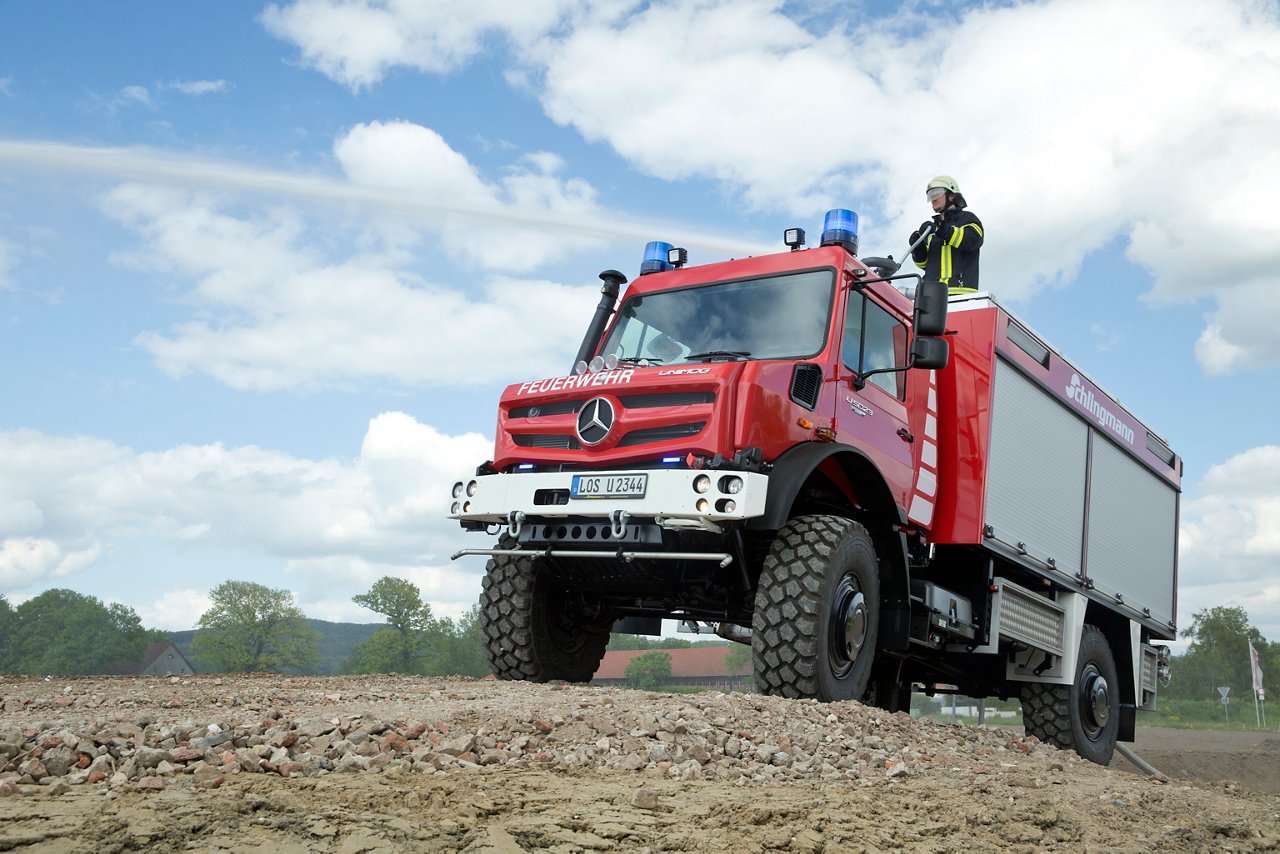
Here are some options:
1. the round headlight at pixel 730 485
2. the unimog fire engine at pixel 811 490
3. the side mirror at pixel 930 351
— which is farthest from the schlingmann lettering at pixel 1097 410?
the round headlight at pixel 730 485

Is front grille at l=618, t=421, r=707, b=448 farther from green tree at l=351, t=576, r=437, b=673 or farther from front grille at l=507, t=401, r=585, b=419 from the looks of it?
green tree at l=351, t=576, r=437, b=673

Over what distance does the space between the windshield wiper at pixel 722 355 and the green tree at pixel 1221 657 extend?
86955mm

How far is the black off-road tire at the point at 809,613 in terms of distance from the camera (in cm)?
714

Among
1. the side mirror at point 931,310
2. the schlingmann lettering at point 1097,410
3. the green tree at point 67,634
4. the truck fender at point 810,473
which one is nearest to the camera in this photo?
the truck fender at point 810,473

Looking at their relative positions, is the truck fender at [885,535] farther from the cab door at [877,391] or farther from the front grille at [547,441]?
the front grille at [547,441]

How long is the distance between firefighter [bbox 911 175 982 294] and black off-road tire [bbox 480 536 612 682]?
426 centimetres

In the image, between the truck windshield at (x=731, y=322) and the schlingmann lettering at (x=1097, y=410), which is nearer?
the truck windshield at (x=731, y=322)

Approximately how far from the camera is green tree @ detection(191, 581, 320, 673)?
3884cm

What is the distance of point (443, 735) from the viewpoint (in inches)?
204

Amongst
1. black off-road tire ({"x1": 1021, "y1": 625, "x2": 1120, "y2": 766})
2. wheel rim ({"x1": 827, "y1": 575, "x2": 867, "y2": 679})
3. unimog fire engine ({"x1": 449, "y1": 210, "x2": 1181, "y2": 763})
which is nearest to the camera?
unimog fire engine ({"x1": 449, "y1": 210, "x2": 1181, "y2": 763})

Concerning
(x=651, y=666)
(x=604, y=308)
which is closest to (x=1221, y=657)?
(x=651, y=666)

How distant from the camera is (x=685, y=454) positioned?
720 centimetres

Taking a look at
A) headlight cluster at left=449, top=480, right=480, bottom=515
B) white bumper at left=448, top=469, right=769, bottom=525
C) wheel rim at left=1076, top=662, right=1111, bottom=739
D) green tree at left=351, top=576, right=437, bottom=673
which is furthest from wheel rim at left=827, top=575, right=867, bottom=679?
green tree at left=351, top=576, right=437, bottom=673

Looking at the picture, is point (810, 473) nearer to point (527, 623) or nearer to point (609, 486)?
point (609, 486)
